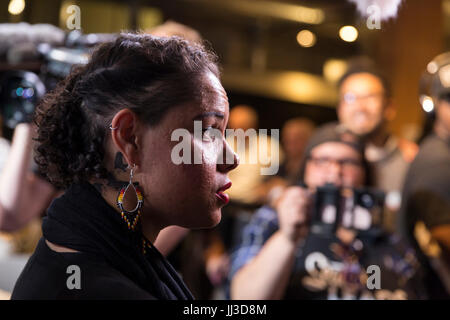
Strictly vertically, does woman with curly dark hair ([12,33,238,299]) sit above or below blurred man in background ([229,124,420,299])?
above

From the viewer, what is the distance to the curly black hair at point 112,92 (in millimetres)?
598

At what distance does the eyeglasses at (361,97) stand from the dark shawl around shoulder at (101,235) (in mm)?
1096

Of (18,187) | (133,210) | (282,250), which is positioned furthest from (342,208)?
(133,210)

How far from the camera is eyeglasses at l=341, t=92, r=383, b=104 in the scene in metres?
1.59

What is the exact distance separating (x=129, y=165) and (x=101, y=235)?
0.24ft

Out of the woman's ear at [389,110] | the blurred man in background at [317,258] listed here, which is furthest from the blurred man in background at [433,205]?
the woman's ear at [389,110]

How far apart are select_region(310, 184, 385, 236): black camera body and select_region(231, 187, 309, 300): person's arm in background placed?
0.03 m

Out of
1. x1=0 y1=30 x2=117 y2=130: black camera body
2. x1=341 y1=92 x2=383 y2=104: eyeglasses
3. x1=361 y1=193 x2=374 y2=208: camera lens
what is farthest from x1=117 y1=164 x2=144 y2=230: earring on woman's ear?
x1=341 y1=92 x2=383 y2=104: eyeglasses

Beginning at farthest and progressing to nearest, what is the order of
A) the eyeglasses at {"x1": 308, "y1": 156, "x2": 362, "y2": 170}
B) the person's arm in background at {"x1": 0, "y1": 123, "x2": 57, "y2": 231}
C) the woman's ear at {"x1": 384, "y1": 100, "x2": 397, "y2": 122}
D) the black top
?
the woman's ear at {"x1": 384, "y1": 100, "x2": 397, "y2": 122} → the eyeglasses at {"x1": 308, "y1": 156, "x2": 362, "y2": 170} → the person's arm in background at {"x1": 0, "y1": 123, "x2": 57, "y2": 231} → the black top

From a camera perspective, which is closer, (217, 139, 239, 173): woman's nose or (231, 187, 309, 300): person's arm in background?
(217, 139, 239, 173): woman's nose

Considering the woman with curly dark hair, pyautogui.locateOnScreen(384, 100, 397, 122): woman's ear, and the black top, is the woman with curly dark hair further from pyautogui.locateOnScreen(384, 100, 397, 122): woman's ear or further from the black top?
pyautogui.locateOnScreen(384, 100, 397, 122): woman's ear

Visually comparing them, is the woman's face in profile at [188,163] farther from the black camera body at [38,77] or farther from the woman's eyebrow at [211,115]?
the black camera body at [38,77]
